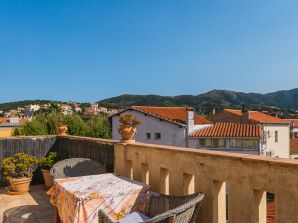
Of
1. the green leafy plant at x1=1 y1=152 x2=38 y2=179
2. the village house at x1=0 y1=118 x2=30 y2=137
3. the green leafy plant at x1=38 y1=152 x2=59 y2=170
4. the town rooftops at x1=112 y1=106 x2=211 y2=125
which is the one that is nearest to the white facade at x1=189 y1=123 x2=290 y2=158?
the town rooftops at x1=112 y1=106 x2=211 y2=125

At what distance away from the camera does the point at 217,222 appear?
2.92 meters

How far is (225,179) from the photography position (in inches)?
110

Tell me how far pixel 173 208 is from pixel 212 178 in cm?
51

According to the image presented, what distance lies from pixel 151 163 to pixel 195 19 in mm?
13523

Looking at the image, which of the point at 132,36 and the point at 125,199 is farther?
the point at 132,36

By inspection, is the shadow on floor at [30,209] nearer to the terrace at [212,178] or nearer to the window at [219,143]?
the terrace at [212,178]

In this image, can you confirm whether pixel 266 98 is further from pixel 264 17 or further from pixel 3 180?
pixel 3 180

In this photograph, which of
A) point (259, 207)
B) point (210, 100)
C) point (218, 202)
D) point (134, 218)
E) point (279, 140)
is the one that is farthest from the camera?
point (210, 100)

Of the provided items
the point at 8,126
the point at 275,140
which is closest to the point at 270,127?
the point at 275,140

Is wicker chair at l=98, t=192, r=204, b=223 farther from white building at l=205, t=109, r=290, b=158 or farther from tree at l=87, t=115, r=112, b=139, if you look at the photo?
white building at l=205, t=109, r=290, b=158

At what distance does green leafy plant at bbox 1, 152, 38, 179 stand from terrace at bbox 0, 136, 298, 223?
5.40 ft

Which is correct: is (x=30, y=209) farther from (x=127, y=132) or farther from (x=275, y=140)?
(x=275, y=140)

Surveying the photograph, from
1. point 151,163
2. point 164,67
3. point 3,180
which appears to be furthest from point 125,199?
point 164,67

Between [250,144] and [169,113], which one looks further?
[169,113]
